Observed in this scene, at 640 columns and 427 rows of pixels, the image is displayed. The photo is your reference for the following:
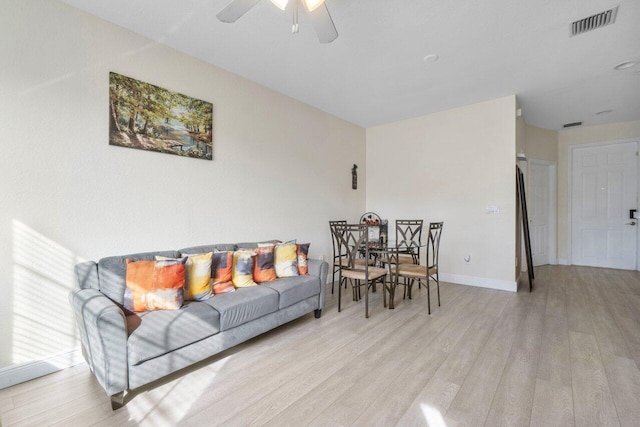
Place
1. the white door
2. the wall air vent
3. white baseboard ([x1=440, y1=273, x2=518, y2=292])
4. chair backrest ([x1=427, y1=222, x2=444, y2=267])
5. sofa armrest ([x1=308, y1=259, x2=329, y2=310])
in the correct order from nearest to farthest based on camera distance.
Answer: sofa armrest ([x1=308, y1=259, x2=329, y2=310]), chair backrest ([x1=427, y1=222, x2=444, y2=267]), white baseboard ([x1=440, y1=273, x2=518, y2=292]), the white door, the wall air vent

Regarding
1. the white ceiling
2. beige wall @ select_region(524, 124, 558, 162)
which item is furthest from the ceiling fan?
beige wall @ select_region(524, 124, 558, 162)

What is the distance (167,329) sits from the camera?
1865 mm

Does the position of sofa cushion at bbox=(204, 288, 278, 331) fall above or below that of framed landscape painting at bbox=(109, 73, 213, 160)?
below

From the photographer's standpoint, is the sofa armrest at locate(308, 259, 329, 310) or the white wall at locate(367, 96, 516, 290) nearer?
the sofa armrest at locate(308, 259, 329, 310)

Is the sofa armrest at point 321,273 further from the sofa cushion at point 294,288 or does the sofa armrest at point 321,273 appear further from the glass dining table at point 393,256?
the glass dining table at point 393,256

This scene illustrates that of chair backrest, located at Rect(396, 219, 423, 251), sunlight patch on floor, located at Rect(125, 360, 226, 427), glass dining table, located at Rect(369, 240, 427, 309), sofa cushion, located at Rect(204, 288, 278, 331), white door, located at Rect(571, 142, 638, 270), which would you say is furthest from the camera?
white door, located at Rect(571, 142, 638, 270)

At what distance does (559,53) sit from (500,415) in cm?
338

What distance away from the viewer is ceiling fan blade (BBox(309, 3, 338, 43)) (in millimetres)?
1822

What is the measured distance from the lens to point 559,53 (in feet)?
9.42

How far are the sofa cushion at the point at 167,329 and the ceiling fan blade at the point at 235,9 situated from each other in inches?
80.8

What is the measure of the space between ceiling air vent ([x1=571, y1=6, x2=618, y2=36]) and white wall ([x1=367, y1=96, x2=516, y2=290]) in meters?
1.47

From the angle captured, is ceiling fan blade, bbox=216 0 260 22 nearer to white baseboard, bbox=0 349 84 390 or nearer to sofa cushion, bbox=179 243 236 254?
sofa cushion, bbox=179 243 236 254

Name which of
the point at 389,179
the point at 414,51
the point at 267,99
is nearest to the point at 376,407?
the point at 414,51

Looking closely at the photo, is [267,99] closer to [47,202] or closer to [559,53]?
[47,202]
